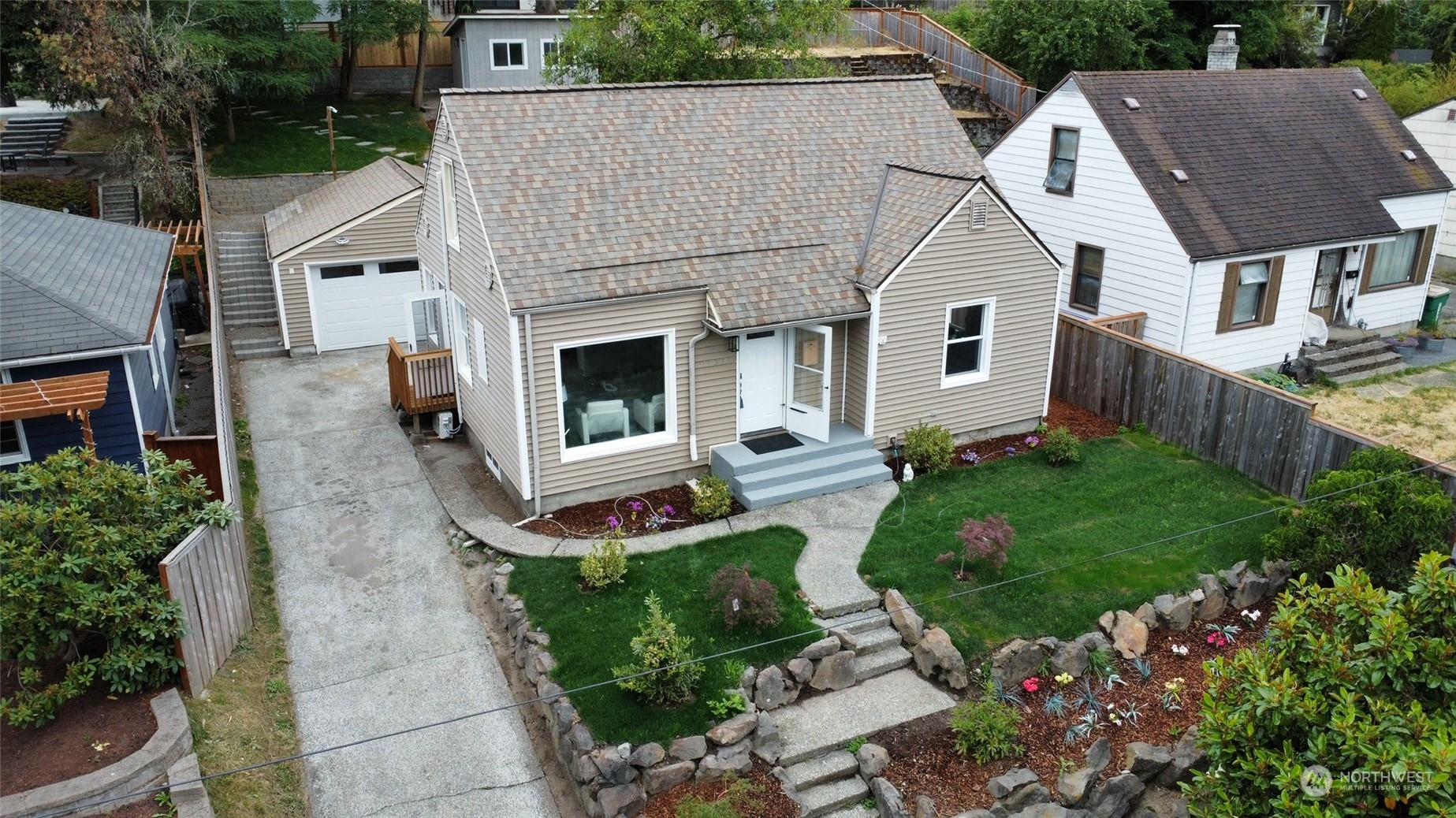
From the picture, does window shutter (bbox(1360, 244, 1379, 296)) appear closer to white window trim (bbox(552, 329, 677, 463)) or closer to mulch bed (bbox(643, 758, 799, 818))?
white window trim (bbox(552, 329, 677, 463))

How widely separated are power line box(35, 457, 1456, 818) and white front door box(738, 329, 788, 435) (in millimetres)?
2463

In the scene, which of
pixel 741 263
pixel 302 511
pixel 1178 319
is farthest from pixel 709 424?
pixel 1178 319

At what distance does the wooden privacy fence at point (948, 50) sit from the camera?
33.7 metres

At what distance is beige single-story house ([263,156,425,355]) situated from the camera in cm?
2108

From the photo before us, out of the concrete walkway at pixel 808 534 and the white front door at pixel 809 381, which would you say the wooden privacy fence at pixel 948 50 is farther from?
the concrete walkway at pixel 808 534

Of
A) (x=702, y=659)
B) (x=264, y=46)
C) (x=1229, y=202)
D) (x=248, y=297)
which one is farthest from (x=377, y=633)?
(x=264, y=46)

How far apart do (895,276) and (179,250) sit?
16.2 meters

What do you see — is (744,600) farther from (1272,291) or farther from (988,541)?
(1272,291)

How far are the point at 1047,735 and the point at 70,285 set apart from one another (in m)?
14.8

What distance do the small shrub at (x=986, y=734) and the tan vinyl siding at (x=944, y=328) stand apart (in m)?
6.03

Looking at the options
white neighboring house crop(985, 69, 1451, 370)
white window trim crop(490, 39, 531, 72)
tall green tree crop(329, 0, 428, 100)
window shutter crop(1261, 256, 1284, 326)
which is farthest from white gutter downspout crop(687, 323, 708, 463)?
tall green tree crop(329, 0, 428, 100)

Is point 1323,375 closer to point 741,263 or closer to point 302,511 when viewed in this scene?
point 741,263

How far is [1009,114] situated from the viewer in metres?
34.1

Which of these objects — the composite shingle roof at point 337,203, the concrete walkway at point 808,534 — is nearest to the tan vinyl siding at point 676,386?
the concrete walkway at point 808,534
